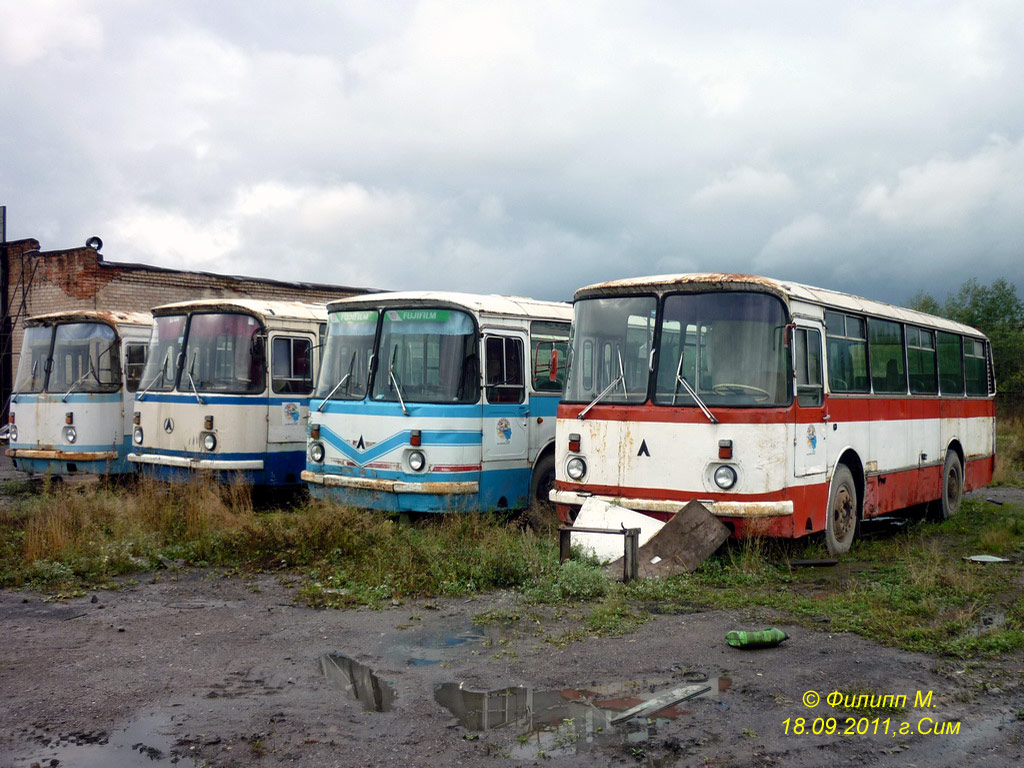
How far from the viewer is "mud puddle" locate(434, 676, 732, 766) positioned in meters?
4.93

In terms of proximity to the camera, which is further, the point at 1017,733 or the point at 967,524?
the point at 967,524

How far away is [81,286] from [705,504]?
19.9 m

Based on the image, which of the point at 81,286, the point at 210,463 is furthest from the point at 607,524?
the point at 81,286

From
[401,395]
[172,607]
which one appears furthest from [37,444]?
[172,607]

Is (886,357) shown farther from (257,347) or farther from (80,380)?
(80,380)

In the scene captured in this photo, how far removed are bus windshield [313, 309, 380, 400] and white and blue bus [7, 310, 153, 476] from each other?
4.88 m

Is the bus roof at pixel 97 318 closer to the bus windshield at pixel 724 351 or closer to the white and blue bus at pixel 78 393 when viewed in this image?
the white and blue bus at pixel 78 393

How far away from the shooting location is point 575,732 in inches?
201

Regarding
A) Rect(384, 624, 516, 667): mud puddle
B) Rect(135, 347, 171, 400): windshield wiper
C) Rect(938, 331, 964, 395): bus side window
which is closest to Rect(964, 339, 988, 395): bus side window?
Rect(938, 331, 964, 395): bus side window

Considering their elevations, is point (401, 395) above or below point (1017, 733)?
above

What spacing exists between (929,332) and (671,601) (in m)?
7.62

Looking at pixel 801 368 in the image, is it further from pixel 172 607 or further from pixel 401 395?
pixel 172 607

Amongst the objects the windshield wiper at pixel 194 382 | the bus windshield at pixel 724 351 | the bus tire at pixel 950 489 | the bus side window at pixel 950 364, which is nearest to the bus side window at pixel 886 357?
the bus side window at pixel 950 364

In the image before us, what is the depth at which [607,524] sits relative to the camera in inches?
372
